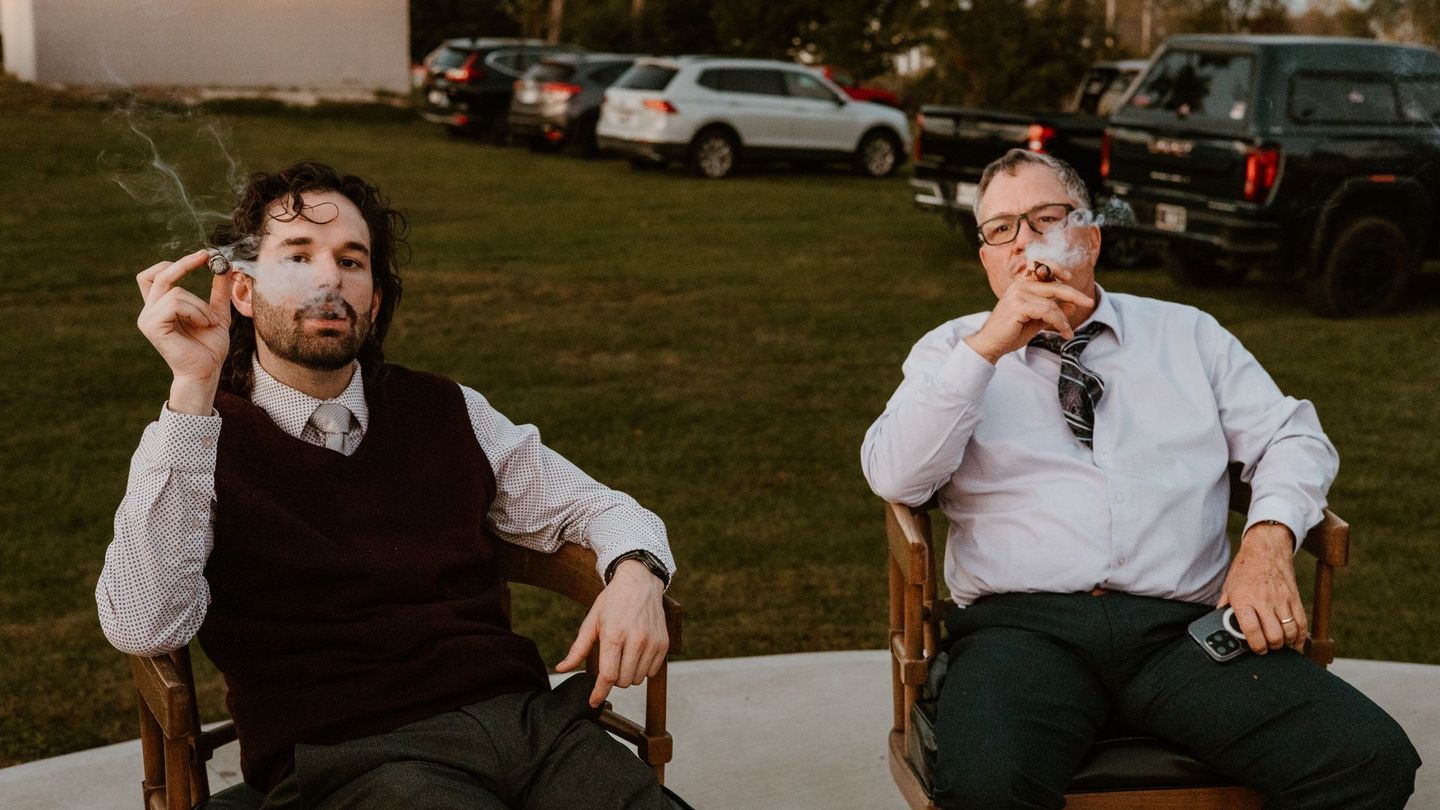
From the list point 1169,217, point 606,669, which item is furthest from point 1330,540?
point 1169,217

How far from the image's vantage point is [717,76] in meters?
19.2

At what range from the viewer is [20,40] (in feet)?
77.7

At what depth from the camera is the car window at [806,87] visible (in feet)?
64.5

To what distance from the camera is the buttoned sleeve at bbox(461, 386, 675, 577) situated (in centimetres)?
276

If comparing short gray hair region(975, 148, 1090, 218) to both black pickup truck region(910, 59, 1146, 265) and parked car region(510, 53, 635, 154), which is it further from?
parked car region(510, 53, 635, 154)

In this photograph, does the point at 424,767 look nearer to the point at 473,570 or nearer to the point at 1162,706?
the point at 473,570

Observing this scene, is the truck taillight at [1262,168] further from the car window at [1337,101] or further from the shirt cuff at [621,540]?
the shirt cuff at [621,540]

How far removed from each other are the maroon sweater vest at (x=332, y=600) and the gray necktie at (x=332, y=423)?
1.9 inches

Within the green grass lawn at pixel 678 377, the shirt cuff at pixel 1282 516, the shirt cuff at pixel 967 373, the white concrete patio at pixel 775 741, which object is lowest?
the green grass lawn at pixel 678 377

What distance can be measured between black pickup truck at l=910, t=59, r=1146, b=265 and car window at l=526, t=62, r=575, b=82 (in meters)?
9.31

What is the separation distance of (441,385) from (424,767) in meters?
0.70

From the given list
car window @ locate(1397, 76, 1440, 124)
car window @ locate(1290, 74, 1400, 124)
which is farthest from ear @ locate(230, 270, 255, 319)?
car window @ locate(1397, 76, 1440, 124)

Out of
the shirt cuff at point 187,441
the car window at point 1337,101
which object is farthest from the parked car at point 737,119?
the shirt cuff at point 187,441

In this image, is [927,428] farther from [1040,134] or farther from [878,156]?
[878,156]
